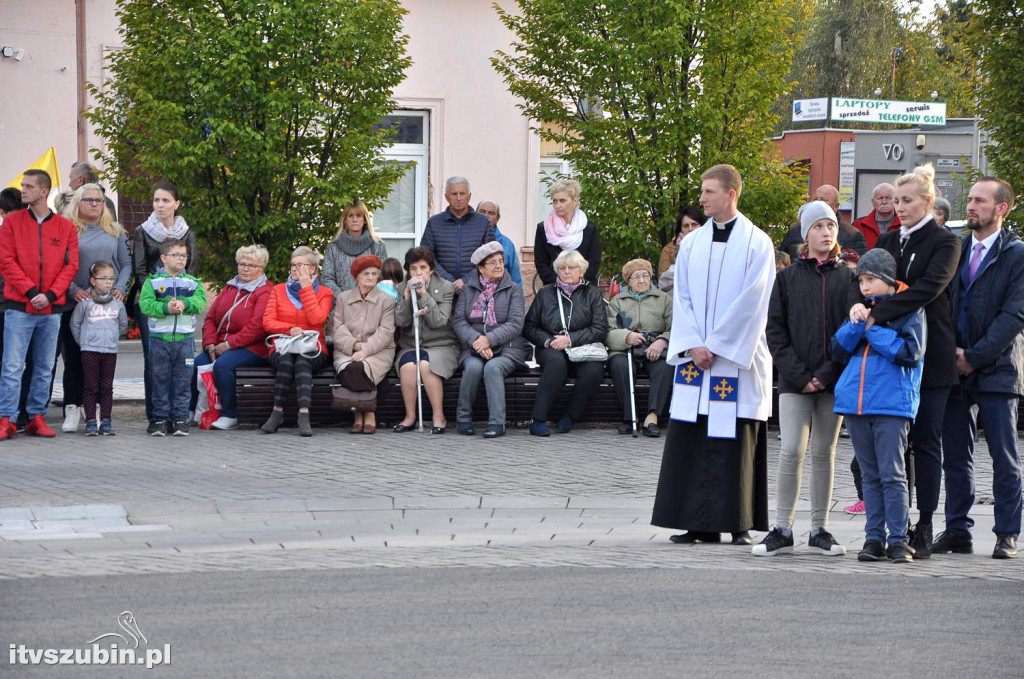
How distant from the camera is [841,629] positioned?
609 cm

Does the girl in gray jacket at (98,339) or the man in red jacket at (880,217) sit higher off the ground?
the man in red jacket at (880,217)

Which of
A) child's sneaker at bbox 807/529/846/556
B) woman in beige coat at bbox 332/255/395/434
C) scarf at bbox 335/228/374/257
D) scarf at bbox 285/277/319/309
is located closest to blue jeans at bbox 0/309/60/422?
scarf at bbox 285/277/319/309

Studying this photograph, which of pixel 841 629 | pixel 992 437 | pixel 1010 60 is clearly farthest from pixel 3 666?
pixel 1010 60

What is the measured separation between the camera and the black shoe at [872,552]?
25.1ft

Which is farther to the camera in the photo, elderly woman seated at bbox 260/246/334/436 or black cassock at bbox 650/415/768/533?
elderly woman seated at bbox 260/246/334/436

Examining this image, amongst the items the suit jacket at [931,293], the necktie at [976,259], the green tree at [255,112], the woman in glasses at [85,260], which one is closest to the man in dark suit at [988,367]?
the necktie at [976,259]

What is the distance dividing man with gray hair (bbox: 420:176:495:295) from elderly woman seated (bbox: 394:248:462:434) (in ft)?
1.43

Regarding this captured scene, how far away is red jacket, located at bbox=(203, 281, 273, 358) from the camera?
12.9m

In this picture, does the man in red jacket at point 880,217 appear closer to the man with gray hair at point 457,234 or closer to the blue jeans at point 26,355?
the man with gray hair at point 457,234

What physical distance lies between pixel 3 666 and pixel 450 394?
7754mm

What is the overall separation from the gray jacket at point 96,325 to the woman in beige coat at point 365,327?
1.91 meters

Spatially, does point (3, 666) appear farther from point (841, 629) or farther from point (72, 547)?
point (841, 629)

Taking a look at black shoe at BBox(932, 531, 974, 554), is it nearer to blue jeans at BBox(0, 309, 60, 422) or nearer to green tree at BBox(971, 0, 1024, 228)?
green tree at BBox(971, 0, 1024, 228)

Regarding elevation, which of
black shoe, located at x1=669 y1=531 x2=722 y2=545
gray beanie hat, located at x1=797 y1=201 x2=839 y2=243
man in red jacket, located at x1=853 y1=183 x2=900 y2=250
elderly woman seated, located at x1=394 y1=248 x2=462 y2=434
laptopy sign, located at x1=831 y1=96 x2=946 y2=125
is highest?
laptopy sign, located at x1=831 y1=96 x2=946 y2=125
